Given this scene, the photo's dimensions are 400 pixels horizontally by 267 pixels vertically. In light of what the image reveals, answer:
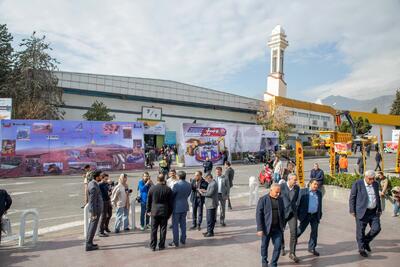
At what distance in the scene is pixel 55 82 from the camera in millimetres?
31781

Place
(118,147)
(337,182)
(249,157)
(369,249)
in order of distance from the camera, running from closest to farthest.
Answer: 1. (369,249)
2. (337,182)
3. (118,147)
4. (249,157)

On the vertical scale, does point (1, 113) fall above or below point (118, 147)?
above

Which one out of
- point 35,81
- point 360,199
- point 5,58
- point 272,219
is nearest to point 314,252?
point 360,199

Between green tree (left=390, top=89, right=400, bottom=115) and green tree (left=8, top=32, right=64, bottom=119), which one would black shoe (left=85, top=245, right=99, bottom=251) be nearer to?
green tree (left=8, top=32, right=64, bottom=119)

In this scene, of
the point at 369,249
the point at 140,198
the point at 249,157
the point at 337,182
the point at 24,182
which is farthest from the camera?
the point at 249,157

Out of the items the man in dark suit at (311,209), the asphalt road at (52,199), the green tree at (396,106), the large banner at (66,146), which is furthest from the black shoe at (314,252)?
the green tree at (396,106)

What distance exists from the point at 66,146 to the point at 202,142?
37.5 feet

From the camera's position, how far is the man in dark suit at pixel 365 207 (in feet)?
21.9

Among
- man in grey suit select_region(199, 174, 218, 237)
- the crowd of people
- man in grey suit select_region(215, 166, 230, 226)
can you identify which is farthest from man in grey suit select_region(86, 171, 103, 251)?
man in grey suit select_region(215, 166, 230, 226)

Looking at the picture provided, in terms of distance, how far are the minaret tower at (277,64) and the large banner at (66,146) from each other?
115ft

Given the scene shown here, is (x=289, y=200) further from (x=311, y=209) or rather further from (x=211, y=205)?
(x=211, y=205)

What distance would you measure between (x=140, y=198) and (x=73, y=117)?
102 ft

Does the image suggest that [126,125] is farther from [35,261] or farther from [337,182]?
[35,261]

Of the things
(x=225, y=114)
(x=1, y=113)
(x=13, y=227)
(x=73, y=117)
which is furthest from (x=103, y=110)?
(x=13, y=227)
